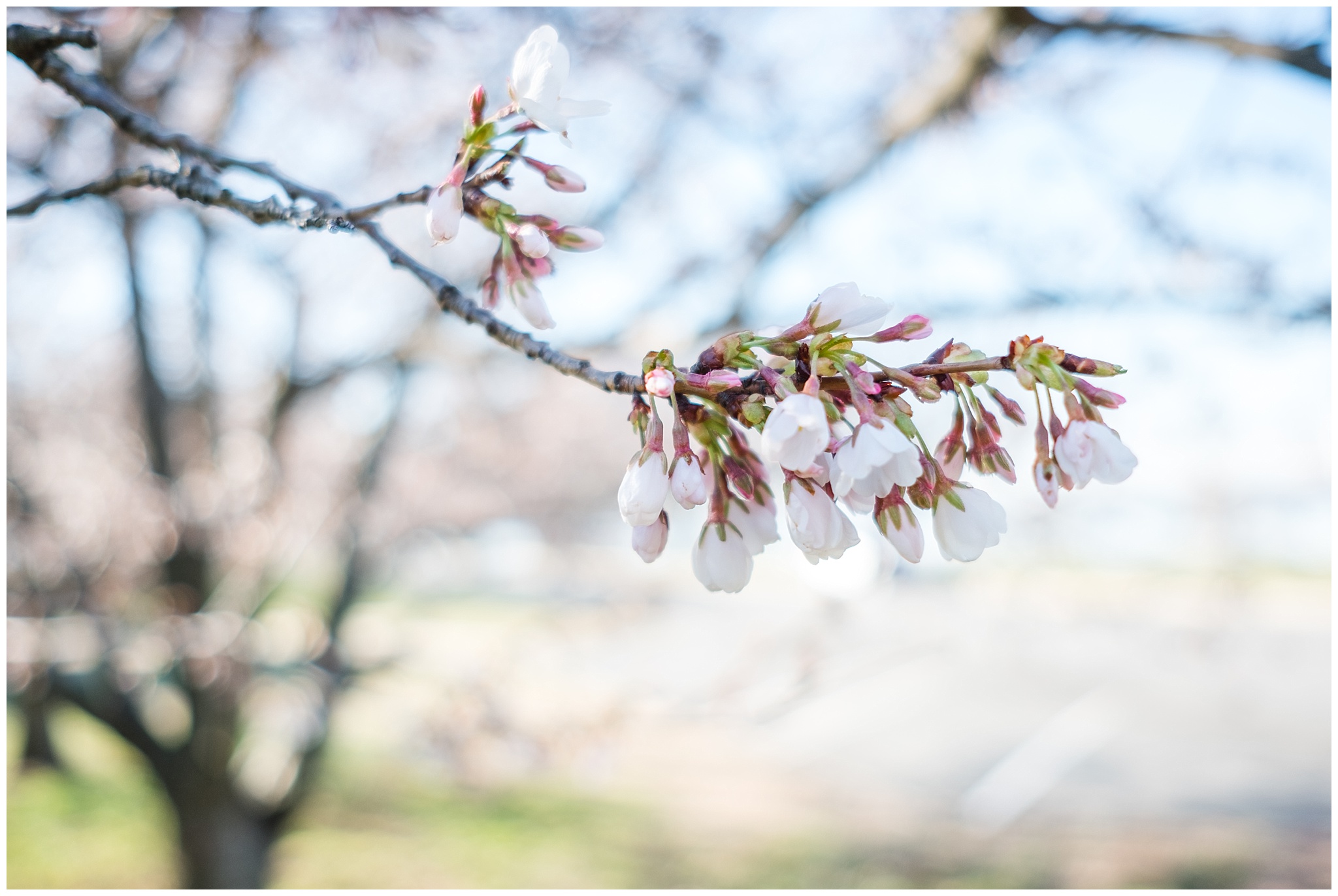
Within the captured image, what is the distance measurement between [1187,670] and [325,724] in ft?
40.0

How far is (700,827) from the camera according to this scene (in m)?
6.11

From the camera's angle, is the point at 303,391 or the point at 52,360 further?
the point at 52,360

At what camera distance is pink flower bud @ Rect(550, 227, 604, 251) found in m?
0.59

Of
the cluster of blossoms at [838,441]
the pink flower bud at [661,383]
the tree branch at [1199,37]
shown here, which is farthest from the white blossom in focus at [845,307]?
the tree branch at [1199,37]

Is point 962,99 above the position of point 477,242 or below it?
below

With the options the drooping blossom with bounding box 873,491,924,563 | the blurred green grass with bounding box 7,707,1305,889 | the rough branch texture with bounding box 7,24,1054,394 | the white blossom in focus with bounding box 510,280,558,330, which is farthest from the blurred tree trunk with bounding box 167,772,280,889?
the drooping blossom with bounding box 873,491,924,563

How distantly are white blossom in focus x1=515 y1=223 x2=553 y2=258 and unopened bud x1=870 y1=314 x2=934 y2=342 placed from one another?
24 cm

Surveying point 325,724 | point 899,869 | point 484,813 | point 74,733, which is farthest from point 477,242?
point 74,733

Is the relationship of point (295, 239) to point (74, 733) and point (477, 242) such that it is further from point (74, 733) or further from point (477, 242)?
point (74, 733)

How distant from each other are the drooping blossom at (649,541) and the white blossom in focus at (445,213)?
0.23 metres

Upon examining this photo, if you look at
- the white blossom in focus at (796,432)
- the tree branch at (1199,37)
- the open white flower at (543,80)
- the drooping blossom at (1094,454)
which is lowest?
the white blossom in focus at (796,432)

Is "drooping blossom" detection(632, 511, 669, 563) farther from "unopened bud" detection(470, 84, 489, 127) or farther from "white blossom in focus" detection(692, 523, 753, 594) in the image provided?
"unopened bud" detection(470, 84, 489, 127)

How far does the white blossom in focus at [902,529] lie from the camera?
1.74ft

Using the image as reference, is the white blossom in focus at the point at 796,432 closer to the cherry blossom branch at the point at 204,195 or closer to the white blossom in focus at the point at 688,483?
the white blossom in focus at the point at 688,483
